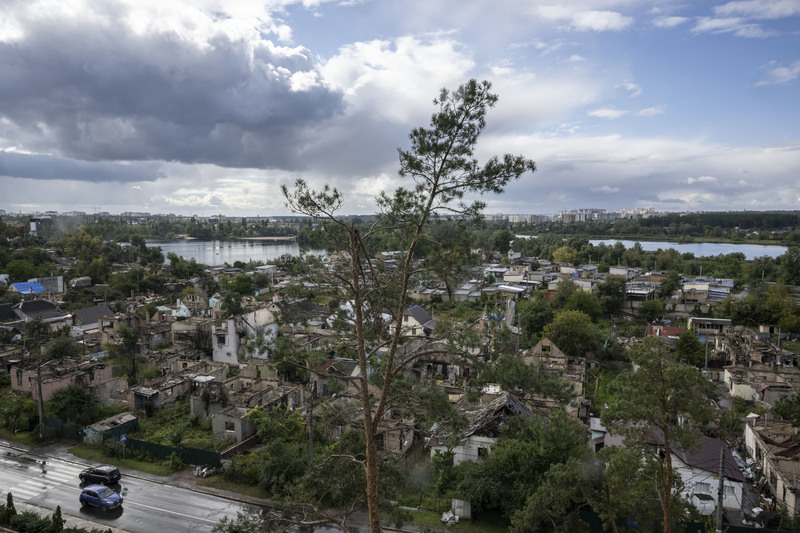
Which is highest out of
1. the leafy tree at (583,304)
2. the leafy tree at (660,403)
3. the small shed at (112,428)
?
the leafy tree at (660,403)

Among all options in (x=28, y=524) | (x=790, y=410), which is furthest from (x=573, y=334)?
(x=28, y=524)

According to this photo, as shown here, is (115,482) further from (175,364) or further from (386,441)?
(175,364)

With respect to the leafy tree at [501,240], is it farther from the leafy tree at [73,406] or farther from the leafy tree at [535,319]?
the leafy tree at [73,406]

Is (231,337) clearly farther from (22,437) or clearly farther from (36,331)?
(36,331)

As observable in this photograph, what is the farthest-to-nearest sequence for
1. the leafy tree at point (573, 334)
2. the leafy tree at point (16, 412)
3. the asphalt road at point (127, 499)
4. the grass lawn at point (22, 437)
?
1. the leafy tree at point (573, 334)
2. the leafy tree at point (16, 412)
3. the grass lawn at point (22, 437)
4. the asphalt road at point (127, 499)

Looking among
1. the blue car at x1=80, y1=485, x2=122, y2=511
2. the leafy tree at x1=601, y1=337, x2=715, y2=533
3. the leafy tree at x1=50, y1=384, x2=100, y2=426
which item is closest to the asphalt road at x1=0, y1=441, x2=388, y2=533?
the blue car at x1=80, y1=485, x2=122, y2=511

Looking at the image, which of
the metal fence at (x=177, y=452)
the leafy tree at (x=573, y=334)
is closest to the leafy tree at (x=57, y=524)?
the metal fence at (x=177, y=452)
